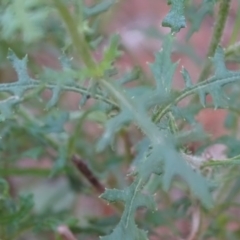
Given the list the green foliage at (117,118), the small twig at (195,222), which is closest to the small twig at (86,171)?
the green foliage at (117,118)

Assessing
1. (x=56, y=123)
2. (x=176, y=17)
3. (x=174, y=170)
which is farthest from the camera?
(x=56, y=123)

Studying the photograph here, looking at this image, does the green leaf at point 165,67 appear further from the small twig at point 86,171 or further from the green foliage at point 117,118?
the small twig at point 86,171

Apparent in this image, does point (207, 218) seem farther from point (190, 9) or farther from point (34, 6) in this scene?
point (34, 6)

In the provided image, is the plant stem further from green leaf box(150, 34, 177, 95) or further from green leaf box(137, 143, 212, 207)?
green leaf box(137, 143, 212, 207)

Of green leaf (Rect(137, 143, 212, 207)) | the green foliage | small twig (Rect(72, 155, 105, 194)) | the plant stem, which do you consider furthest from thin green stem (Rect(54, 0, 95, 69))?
small twig (Rect(72, 155, 105, 194))

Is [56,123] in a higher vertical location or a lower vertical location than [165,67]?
higher

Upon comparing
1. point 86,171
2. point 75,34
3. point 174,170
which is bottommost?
point 174,170

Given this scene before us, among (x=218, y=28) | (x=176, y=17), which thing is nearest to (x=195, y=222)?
(x=218, y=28)

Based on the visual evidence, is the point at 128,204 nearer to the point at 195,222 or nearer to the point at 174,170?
the point at 174,170
